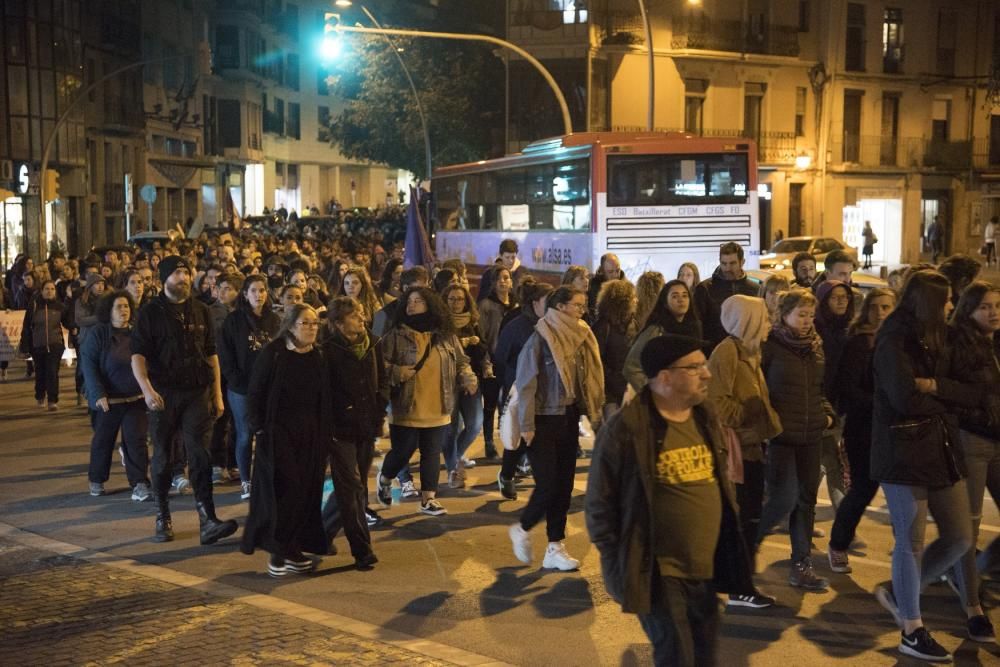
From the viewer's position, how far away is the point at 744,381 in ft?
22.7

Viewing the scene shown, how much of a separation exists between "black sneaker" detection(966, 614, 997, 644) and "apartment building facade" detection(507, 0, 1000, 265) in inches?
1559

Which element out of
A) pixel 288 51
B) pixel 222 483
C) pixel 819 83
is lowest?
pixel 222 483

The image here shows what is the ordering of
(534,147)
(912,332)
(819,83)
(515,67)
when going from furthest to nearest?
(819,83) < (515,67) < (534,147) < (912,332)

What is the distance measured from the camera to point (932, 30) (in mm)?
50938

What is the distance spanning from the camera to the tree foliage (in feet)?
145

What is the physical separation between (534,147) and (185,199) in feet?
135

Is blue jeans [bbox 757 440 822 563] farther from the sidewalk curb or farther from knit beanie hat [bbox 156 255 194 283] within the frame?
knit beanie hat [bbox 156 255 194 283]

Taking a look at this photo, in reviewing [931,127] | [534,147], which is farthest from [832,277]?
[931,127]

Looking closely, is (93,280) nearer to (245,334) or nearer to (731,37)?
(245,334)

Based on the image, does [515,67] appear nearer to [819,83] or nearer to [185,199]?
[819,83]

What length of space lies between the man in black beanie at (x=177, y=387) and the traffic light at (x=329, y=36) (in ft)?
50.7

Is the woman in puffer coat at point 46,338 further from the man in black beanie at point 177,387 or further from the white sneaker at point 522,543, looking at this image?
the white sneaker at point 522,543

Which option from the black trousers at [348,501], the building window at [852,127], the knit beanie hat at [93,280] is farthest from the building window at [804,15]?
the black trousers at [348,501]

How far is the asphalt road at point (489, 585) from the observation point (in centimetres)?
646
